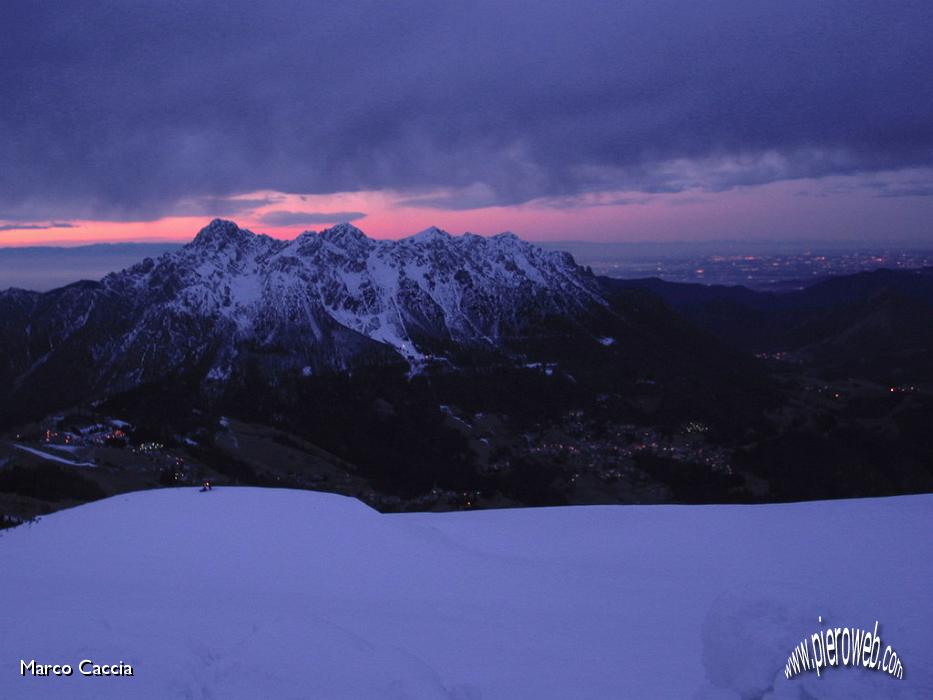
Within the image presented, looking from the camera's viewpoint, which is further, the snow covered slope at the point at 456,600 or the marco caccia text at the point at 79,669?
the snow covered slope at the point at 456,600

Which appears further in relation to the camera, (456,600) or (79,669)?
(456,600)

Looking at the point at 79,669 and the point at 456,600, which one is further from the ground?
the point at 79,669

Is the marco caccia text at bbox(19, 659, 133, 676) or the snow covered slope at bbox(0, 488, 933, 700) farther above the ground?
the marco caccia text at bbox(19, 659, 133, 676)

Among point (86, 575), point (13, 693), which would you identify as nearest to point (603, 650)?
point (13, 693)

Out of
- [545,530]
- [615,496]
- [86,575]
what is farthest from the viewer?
[615,496]

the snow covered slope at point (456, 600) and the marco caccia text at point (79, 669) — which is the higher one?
the marco caccia text at point (79, 669)

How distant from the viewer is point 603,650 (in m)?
10.2

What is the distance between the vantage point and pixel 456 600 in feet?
38.9

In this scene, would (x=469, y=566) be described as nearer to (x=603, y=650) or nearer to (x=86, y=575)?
(x=603, y=650)

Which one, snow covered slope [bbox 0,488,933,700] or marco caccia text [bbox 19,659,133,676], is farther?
snow covered slope [bbox 0,488,933,700]

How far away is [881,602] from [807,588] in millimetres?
1303

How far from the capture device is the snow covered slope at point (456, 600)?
9.05 meters

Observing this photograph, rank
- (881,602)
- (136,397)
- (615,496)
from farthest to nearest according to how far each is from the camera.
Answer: (136,397) < (615,496) < (881,602)

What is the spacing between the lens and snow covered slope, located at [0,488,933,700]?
9047mm
